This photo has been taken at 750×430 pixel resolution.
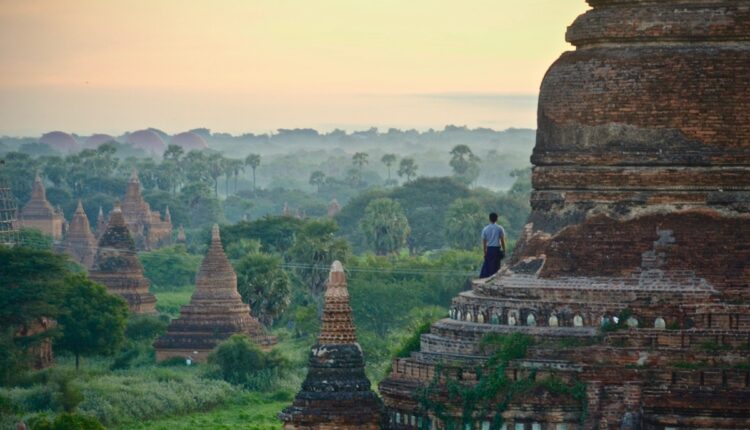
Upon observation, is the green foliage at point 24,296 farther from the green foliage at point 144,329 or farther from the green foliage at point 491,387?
the green foliage at point 491,387

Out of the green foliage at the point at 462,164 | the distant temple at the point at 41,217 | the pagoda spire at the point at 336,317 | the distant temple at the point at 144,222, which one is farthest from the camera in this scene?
the green foliage at the point at 462,164

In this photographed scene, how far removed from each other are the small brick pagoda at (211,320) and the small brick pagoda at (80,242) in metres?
44.1

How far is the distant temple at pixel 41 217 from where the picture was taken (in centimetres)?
13698

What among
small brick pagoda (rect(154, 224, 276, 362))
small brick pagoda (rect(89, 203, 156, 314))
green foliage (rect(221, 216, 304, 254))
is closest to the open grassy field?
small brick pagoda (rect(154, 224, 276, 362))

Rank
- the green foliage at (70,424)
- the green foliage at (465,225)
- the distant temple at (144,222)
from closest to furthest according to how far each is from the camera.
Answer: the green foliage at (70,424) < the green foliage at (465,225) < the distant temple at (144,222)

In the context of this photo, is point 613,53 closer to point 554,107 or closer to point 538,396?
point 554,107

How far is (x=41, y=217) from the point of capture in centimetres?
13850

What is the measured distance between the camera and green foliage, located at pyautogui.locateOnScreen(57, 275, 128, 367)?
234 ft

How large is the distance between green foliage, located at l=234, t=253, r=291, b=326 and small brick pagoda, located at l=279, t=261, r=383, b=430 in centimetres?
4939

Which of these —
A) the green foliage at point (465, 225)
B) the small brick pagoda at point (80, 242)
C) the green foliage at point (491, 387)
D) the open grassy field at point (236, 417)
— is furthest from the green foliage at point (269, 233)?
the green foliage at point (491, 387)

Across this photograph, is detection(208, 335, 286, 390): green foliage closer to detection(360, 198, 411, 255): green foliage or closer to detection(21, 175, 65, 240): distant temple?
detection(360, 198, 411, 255): green foliage

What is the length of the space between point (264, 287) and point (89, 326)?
1046cm

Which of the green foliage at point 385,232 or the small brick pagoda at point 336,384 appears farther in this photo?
the green foliage at point 385,232

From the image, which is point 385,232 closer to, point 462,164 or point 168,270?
point 168,270
